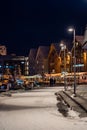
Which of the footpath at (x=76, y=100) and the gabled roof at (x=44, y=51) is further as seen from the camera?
the gabled roof at (x=44, y=51)

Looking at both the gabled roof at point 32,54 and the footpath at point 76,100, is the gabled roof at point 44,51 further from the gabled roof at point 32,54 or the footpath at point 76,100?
the footpath at point 76,100

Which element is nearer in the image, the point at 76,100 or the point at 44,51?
the point at 76,100

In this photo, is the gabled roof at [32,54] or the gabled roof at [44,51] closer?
the gabled roof at [44,51]

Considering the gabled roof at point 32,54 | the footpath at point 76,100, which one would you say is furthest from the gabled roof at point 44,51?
the footpath at point 76,100

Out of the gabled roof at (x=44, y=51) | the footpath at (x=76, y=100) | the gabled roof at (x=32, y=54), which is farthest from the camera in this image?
the gabled roof at (x=32, y=54)

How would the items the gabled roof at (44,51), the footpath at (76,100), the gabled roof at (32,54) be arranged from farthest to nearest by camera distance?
the gabled roof at (32,54) < the gabled roof at (44,51) < the footpath at (76,100)

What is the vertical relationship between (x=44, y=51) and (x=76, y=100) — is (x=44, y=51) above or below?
above

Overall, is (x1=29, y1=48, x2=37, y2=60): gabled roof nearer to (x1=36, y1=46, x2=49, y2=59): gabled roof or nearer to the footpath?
(x1=36, y1=46, x2=49, y2=59): gabled roof

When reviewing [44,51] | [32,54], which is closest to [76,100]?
[44,51]

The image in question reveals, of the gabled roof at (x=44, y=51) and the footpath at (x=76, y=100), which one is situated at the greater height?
the gabled roof at (x=44, y=51)

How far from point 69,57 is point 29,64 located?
42.3m

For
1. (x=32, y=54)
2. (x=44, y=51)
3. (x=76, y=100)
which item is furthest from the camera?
(x=32, y=54)

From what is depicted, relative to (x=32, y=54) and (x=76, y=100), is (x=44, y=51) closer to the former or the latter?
(x=32, y=54)

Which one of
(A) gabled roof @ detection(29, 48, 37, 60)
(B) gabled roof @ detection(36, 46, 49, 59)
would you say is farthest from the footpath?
(A) gabled roof @ detection(29, 48, 37, 60)
